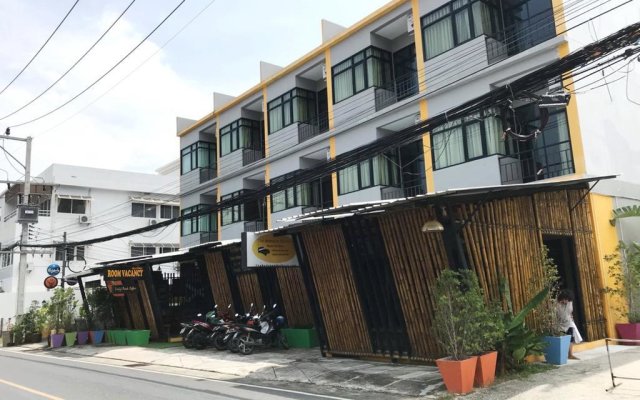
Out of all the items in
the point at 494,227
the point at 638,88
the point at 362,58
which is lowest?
the point at 494,227

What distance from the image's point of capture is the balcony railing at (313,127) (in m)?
23.6

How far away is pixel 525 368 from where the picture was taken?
9734 mm

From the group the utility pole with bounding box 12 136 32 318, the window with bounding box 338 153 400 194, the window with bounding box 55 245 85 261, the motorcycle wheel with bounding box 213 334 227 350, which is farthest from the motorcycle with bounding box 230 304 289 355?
the window with bounding box 55 245 85 261

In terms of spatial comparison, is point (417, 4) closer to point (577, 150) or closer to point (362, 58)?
point (362, 58)

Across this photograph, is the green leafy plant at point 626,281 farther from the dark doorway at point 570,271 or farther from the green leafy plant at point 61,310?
the green leafy plant at point 61,310

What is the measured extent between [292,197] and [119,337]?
30.3 ft

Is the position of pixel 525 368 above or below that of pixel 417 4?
below

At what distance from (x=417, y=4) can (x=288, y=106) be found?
310 inches

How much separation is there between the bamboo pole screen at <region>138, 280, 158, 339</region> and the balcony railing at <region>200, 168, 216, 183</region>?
9587mm

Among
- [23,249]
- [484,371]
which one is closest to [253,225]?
[23,249]

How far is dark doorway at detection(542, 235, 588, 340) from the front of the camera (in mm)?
12703

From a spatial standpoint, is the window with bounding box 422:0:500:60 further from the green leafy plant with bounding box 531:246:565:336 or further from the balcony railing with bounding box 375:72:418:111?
the green leafy plant with bounding box 531:246:565:336

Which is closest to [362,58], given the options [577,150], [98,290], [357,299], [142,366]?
[577,150]

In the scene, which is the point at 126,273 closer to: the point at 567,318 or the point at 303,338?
the point at 303,338
